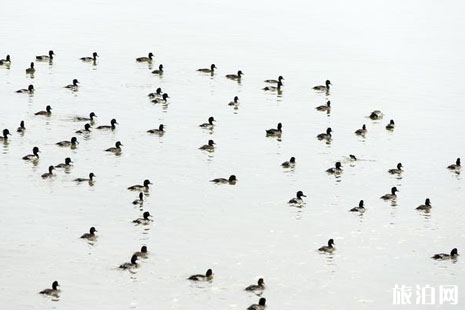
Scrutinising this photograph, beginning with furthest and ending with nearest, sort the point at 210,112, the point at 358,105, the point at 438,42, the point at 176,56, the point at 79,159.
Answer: the point at 438,42
the point at 176,56
the point at 358,105
the point at 210,112
the point at 79,159

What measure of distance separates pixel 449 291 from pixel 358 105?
35396 mm

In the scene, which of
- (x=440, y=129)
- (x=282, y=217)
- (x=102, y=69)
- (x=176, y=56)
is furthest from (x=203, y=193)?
(x=176, y=56)

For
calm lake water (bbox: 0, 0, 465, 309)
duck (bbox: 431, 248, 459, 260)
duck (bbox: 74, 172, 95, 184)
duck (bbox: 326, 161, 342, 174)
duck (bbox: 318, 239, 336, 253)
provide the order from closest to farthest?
calm lake water (bbox: 0, 0, 465, 309)
duck (bbox: 318, 239, 336, 253)
duck (bbox: 431, 248, 459, 260)
duck (bbox: 74, 172, 95, 184)
duck (bbox: 326, 161, 342, 174)

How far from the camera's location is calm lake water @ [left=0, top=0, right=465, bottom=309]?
50688 mm

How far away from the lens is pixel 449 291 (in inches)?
2005

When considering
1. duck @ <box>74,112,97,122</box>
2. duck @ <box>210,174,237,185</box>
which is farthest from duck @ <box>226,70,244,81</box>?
duck @ <box>210,174,237,185</box>

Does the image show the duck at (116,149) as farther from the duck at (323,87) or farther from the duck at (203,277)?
the duck at (323,87)

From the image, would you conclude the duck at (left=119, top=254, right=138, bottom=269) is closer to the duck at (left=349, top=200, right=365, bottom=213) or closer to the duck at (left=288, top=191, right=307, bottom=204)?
the duck at (left=288, top=191, right=307, bottom=204)

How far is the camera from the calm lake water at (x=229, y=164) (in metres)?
50.7

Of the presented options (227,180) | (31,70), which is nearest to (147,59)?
(31,70)

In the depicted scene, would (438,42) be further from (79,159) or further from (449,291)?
(449,291)

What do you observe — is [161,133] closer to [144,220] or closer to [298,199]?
[298,199]

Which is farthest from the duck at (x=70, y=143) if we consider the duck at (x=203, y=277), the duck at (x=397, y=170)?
the duck at (x=203, y=277)

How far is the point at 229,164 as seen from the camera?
67.4 m
